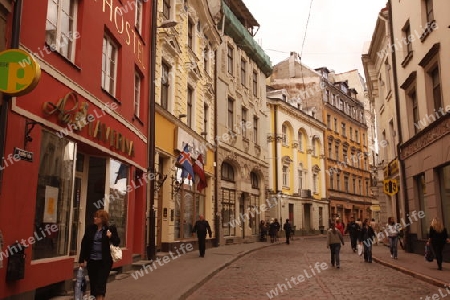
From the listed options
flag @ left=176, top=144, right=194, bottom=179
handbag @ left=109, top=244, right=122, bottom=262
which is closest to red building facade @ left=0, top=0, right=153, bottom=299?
handbag @ left=109, top=244, right=122, bottom=262

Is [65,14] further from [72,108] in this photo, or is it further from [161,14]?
[161,14]

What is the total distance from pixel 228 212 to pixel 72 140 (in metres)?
18.5

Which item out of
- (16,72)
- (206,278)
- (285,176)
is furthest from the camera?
(285,176)

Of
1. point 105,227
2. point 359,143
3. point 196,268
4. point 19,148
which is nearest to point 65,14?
point 19,148

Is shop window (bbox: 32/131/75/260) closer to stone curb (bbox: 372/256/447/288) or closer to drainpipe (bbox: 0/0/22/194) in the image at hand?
drainpipe (bbox: 0/0/22/194)

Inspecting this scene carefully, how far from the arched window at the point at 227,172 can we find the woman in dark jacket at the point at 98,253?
780 inches

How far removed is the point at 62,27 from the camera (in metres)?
9.97

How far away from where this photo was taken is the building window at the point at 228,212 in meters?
27.1

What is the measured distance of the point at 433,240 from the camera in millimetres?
13875

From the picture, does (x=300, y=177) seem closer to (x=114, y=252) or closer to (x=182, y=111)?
(x=182, y=111)

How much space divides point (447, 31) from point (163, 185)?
1163 cm

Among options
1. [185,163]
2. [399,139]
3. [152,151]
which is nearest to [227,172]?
[185,163]

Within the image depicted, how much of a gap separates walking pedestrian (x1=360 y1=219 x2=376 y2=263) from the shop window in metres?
11.8

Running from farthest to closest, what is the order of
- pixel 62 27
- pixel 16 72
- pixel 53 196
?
pixel 62 27 < pixel 53 196 < pixel 16 72
